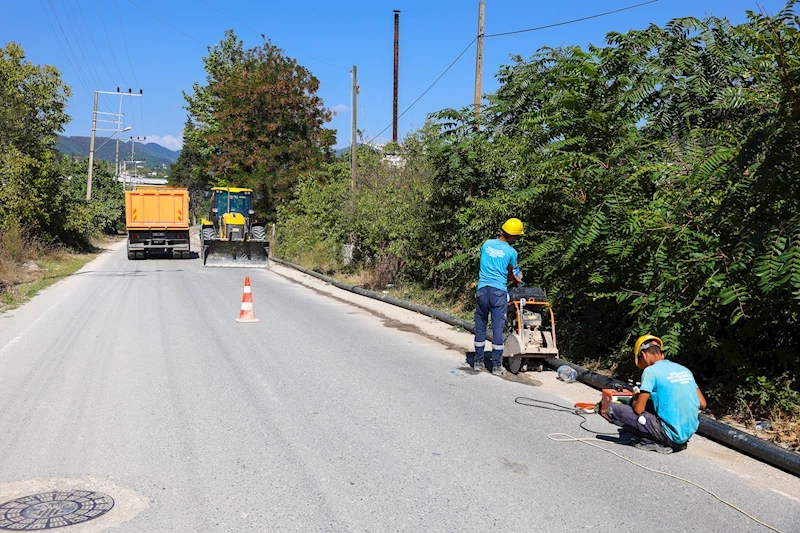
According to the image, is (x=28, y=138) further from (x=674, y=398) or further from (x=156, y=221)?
(x=674, y=398)

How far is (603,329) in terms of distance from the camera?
9648 millimetres

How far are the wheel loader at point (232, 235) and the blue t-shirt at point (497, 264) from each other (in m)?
20.5

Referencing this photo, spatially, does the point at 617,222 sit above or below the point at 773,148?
below

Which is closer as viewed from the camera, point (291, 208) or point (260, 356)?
point (260, 356)

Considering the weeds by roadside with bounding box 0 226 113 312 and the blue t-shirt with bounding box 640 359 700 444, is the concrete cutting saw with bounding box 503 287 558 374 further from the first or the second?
the weeds by roadside with bounding box 0 226 113 312

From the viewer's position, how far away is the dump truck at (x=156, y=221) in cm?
3122

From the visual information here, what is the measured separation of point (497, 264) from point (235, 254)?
830 inches

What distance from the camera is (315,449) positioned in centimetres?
566

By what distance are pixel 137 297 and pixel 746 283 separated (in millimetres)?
13697

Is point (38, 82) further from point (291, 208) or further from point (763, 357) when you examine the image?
point (763, 357)

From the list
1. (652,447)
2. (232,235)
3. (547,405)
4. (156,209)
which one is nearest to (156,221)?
(156,209)

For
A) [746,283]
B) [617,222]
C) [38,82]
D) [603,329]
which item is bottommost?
[603,329]

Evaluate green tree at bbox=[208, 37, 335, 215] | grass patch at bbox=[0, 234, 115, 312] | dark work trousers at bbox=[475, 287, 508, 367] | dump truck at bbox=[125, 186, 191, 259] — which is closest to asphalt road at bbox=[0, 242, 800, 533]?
dark work trousers at bbox=[475, 287, 508, 367]

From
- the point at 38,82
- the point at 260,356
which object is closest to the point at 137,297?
the point at 260,356
